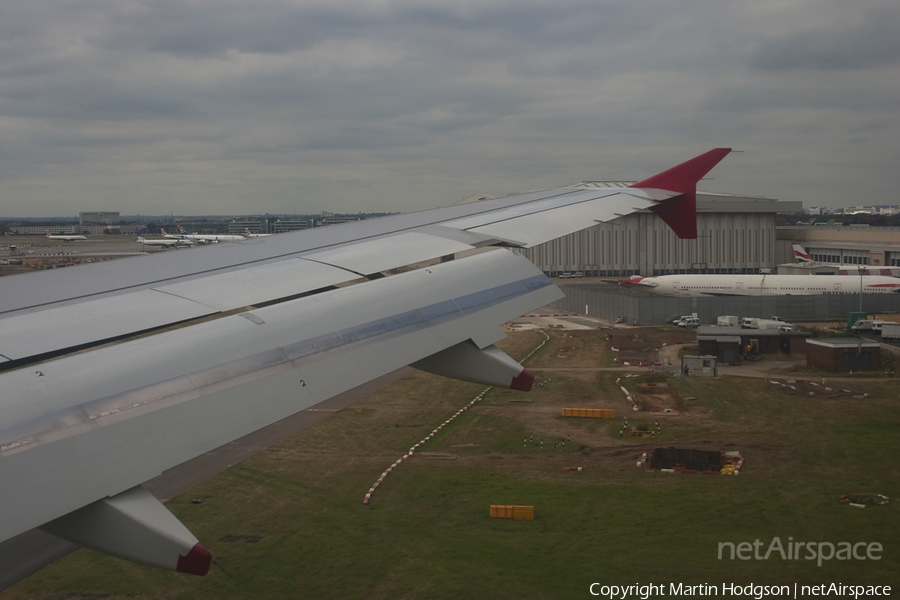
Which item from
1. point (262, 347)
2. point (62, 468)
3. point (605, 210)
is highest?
point (605, 210)

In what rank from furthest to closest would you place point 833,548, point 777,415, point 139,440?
1. point 777,415
2. point 833,548
3. point 139,440

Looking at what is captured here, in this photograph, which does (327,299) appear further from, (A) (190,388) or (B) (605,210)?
(B) (605,210)

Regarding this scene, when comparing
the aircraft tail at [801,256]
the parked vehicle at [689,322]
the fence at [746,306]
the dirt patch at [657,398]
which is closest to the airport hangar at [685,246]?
the aircraft tail at [801,256]

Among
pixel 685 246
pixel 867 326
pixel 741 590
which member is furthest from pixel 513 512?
pixel 685 246

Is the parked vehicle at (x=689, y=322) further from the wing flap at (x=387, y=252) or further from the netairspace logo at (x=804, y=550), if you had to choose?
the wing flap at (x=387, y=252)

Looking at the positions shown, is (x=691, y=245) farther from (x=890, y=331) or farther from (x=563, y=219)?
(x=563, y=219)

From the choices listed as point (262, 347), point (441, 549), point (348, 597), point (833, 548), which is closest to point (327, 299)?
point (262, 347)

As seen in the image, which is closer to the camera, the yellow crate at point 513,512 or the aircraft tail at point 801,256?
the yellow crate at point 513,512
